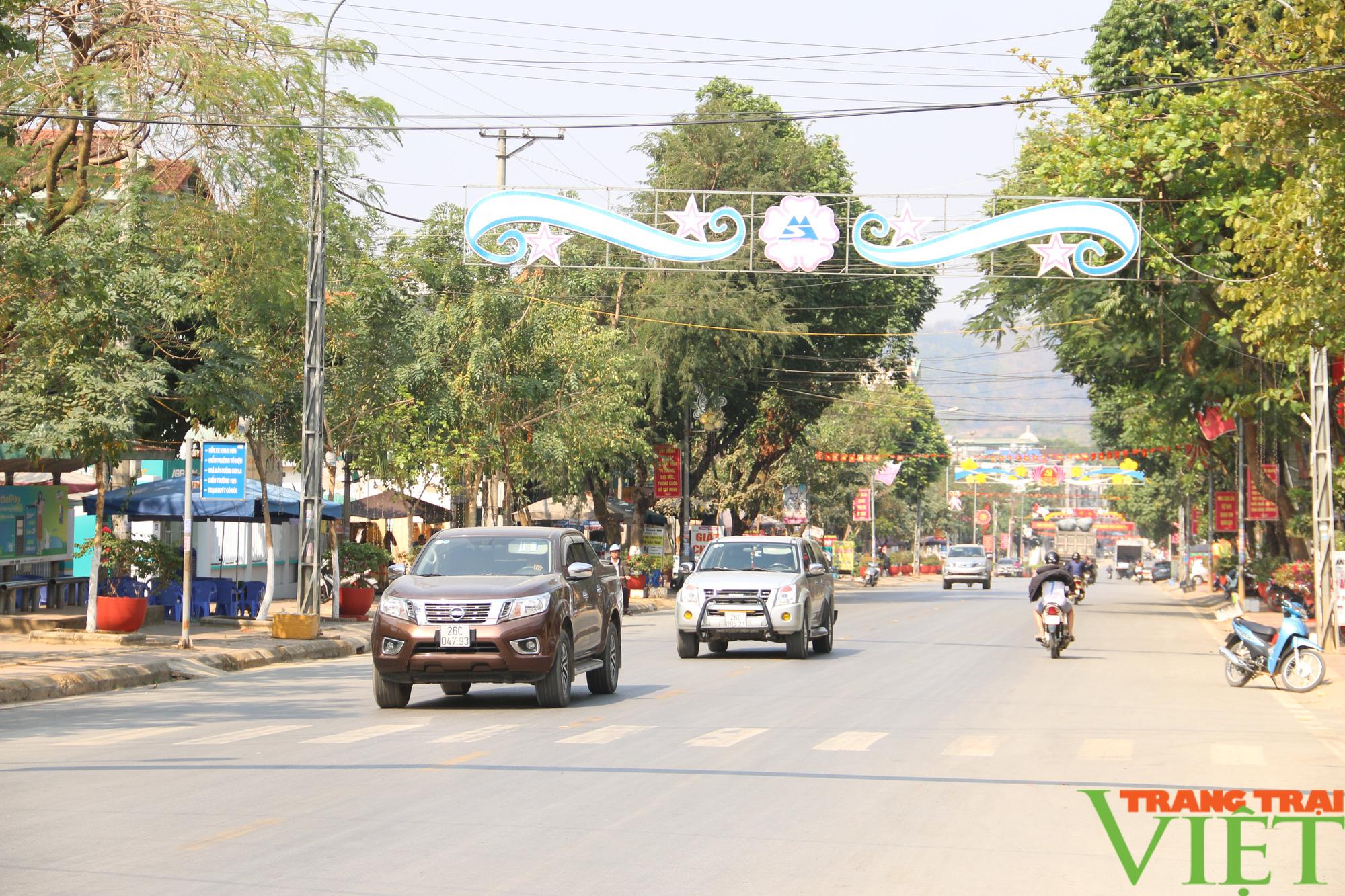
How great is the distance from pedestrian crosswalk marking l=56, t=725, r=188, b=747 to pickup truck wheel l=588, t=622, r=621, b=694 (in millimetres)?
4968

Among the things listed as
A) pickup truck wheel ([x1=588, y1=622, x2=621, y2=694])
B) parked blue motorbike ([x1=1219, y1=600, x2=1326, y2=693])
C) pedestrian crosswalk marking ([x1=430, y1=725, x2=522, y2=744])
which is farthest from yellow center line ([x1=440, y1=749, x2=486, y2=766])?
parked blue motorbike ([x1=1219, y1=600, x2=1326, y2=693])

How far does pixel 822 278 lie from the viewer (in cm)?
5072

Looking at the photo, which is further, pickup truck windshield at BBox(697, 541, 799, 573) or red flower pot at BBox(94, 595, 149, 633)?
red flower pot at BBox(94, 595, 149, 633)

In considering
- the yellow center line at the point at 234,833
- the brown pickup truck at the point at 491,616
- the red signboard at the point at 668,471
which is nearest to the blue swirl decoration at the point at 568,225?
the brown pickup truck at the point at 491,616

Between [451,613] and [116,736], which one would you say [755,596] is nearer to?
[451,613]

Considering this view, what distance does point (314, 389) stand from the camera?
1054 inches

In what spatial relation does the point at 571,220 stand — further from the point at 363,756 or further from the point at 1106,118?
the point at 363,756

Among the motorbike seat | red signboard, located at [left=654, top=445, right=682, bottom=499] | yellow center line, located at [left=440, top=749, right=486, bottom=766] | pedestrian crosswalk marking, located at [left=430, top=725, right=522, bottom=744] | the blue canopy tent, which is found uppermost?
red signboard, located at [left=654, top=445, right=682, bottom=499]

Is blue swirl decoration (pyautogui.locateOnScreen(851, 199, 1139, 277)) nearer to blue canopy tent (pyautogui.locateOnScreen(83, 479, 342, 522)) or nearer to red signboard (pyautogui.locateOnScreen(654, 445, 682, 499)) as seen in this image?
blue canopy tent (pyautogui.locateOnScreen(83, 479, 342, 522))

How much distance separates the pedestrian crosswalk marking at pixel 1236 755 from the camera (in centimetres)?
1262

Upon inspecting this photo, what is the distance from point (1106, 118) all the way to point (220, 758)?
25.4 meters

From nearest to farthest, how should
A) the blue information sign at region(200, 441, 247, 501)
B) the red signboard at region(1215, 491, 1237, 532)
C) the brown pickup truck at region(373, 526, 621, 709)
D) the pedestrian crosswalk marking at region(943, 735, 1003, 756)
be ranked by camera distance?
1. the pedestrian crosswalk marking at region(943, 735, 1003, 756)
2. the brown pickup truck at region(373, 526, 621, 709)
3. the blue information sign at region(200, 441, 247, 501)
4. the red signboard at region(1215, 491, 1237, 532)

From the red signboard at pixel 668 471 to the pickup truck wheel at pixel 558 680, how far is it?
3744 cm

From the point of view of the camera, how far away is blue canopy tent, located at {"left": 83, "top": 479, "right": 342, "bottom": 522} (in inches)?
1164
